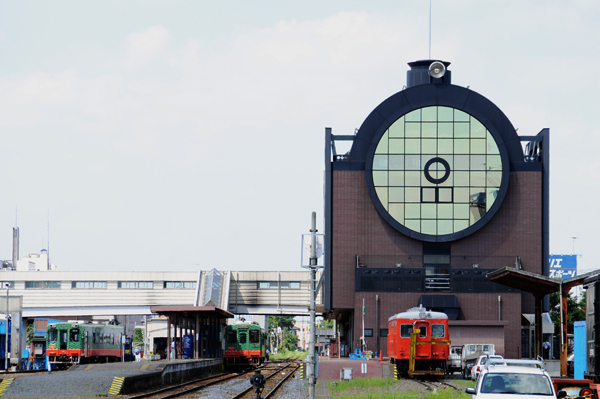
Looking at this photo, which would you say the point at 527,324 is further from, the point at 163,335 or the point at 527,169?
the point at 163,335

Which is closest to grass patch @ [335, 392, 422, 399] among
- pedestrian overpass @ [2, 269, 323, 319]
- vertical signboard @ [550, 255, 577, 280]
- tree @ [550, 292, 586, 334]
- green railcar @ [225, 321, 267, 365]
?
green railcar @ [225, 321, 267, 365]

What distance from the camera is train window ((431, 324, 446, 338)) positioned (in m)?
41.6

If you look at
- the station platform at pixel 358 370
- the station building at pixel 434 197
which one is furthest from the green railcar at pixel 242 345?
the station platform at pixel 358 370

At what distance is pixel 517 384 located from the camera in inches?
734

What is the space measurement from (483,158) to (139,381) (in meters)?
38.7

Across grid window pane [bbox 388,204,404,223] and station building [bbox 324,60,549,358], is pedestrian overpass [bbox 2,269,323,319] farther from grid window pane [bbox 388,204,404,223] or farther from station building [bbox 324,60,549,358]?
grid window pane [bbox 388,204,404,223]

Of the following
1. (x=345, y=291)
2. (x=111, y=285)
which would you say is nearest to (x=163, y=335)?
(x=111, y=285)

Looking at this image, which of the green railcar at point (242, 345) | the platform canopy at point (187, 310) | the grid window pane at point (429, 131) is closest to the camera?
the platform canopy at point (187, 310)

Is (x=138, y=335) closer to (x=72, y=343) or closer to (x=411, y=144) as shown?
(x=72, y=343)

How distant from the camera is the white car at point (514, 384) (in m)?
18.3

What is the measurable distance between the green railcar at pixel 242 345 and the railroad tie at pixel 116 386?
29.7m

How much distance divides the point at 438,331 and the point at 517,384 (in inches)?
915

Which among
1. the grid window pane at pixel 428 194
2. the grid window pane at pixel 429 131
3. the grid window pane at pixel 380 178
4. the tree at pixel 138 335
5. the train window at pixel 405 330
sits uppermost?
the grid window pane at pixel 429 131

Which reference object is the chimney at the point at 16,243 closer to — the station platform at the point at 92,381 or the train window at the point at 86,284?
the train window at the point at 86,284
